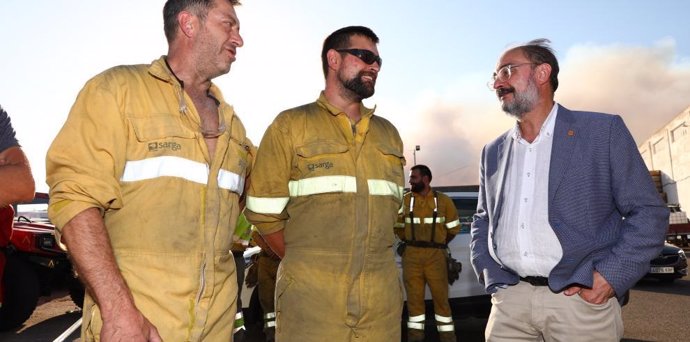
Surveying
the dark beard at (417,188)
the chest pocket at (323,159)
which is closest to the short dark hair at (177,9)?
the chest pocket at (323,159)

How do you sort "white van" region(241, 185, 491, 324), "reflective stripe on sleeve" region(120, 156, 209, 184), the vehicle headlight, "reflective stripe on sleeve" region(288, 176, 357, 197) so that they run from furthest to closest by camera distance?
the vehicle headlight
"white van" region(241, 185, 491, 324)
"reflective stripe on sleeve" region(288, 176, 357, 197)
"reflective stripe on sleeve" region(120, 156, 209, 184)

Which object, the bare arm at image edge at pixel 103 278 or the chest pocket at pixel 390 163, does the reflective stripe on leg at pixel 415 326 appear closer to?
the chest pocket at pixel 390 163

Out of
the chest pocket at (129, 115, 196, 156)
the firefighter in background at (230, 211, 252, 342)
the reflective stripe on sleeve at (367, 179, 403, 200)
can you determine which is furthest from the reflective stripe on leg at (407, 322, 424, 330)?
the chest pocket at (129, 115, 196, 156)

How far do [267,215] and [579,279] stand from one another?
1.52 meters

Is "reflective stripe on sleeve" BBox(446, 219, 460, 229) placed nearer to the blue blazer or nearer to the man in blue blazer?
the man in blue blazer

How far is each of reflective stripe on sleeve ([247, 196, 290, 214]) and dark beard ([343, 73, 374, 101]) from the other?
0.71m

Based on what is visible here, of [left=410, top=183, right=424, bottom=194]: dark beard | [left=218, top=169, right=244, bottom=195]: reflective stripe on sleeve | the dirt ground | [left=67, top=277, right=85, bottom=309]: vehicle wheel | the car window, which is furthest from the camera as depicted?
[left=67, top=277, right=85, bottom=309]: vehicle wheel

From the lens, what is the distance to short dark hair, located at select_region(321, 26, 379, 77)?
3148mm

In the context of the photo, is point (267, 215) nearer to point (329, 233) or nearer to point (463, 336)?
point (329, 233)

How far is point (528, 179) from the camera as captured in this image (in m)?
2.86

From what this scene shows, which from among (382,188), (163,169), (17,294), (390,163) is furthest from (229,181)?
(17,294)

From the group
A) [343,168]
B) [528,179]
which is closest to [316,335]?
[343,168]

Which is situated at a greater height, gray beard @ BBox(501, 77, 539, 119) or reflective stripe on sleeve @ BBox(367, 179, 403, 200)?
gray beard @ BBox(501, 77, 539, 119)

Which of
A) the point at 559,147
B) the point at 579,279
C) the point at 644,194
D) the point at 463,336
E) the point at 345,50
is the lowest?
the point at 463,336
